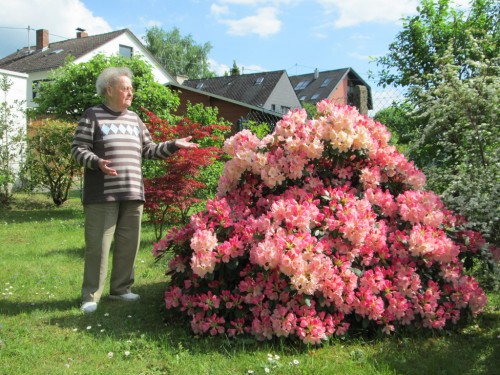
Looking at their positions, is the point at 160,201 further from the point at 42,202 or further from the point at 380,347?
the point at 42,202

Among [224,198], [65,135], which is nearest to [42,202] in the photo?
[65,135]

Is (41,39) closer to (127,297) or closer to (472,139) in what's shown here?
(127,297)

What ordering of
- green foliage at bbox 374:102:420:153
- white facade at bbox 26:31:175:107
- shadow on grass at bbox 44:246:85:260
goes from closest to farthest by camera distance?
1. green foliage at bbox 374:102:420:153
2. shadow on grass at bbox 44:246:85:260
3. white facade at bbox 26:31:175:107

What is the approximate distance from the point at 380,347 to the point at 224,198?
1561 millimetres

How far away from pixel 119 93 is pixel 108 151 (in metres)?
0.50

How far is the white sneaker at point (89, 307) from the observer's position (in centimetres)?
390

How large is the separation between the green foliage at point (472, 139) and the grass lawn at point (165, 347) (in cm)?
87

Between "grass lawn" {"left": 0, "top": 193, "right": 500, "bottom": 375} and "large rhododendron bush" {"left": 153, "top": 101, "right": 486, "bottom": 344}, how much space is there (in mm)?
131

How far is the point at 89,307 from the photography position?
12.9 feet

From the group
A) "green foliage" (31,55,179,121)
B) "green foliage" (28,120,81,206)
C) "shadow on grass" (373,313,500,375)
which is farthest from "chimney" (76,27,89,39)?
"shadow on grass" (373,313,500,375)

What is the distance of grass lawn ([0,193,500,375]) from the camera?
2.83 m

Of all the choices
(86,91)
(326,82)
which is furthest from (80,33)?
(86,91)

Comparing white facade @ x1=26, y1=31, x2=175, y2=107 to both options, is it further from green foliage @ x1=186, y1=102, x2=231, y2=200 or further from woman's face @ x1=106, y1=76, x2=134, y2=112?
woman's face @ x1=106, y1=76, x2=134, y2=112

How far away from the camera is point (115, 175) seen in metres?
3.81
